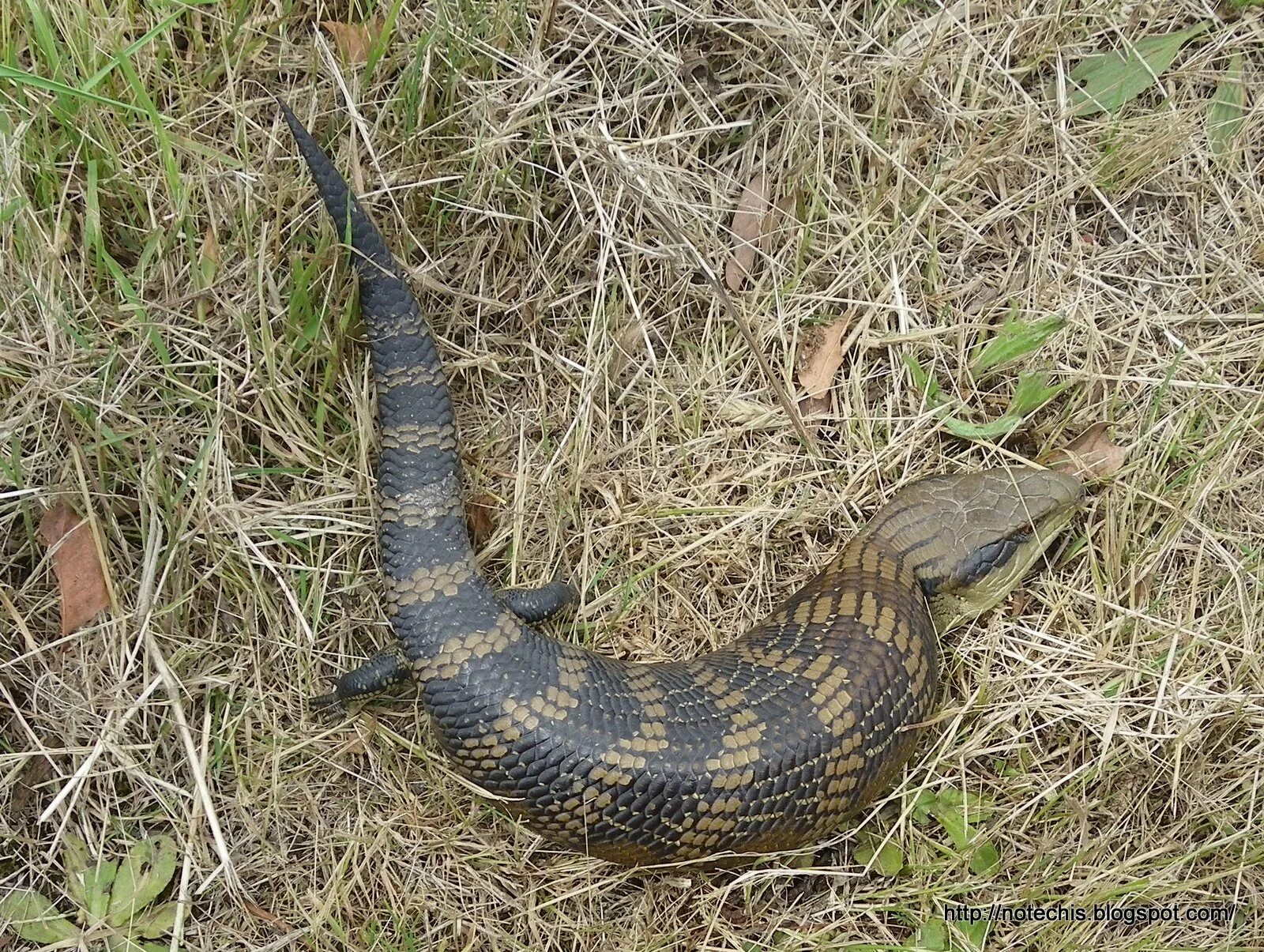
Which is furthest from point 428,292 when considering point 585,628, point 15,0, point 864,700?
point 864,700

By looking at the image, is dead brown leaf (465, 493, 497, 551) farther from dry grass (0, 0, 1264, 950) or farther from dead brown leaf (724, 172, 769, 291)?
dead brown leaf (724, 172, 769, 291)

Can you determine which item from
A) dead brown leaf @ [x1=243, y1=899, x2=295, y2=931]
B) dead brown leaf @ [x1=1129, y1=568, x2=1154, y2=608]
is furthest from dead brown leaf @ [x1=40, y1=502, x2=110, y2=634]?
dead brown leaf @ [x1=1129, y1=568, x2=1154, y2=608]

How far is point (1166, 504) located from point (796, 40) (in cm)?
232

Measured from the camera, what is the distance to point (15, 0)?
123 inches

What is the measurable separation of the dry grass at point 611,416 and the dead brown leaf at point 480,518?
0.04 metres

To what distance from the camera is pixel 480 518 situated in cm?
358

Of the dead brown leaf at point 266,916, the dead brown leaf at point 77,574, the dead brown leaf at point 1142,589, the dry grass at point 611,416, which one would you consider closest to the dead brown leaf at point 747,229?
the dry grass at point 611,416

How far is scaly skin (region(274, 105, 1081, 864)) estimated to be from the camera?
3.01m

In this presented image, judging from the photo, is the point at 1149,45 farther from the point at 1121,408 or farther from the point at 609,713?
the point at 609,713

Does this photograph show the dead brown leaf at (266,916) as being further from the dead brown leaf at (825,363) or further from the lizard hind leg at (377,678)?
the dead brown leaf at (825,363)

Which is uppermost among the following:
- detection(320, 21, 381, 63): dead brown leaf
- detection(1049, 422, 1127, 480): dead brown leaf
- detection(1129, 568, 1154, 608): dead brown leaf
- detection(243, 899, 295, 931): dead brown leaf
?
detection(320, 21, 381, 63): dead brown leaf

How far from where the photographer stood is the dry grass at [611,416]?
3.13 metres

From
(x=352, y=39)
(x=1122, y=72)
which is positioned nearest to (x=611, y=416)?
(x=352, y=39)

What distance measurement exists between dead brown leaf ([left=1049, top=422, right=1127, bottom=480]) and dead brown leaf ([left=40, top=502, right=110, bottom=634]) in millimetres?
3576
